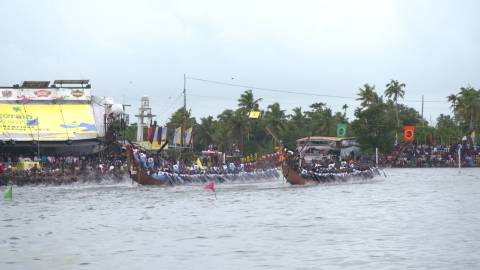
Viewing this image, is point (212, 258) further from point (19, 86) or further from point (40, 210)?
point (19, 86)

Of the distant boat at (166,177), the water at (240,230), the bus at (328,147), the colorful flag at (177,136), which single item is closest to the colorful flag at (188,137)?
the colorful flag at (177,136)

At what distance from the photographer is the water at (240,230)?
76.0 ft

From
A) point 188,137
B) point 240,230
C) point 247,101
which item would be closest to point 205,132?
point 247,101

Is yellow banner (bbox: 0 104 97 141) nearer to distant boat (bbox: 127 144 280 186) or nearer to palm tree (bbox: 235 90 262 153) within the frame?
distant boat (bbox: 127 144 280 186)

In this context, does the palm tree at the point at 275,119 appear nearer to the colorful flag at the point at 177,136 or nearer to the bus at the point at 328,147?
the bus at the point at 328,147

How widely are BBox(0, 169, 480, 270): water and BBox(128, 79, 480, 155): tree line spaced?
54373 millimetres

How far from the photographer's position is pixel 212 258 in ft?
77.5

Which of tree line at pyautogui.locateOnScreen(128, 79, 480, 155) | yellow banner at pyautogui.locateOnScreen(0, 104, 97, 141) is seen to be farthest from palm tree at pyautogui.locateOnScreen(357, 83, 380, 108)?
yellow banner at pyautogui.locateOnScreen(0, 104, 97, 141)

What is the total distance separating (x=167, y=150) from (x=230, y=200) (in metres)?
36.4

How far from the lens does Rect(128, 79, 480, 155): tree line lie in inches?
4112

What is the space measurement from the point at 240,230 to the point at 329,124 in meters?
92.7

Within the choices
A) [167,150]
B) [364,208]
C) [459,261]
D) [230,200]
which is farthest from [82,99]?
[459,261]

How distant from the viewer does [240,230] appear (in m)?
29.9

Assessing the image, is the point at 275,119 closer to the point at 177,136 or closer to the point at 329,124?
the point at 329,124
